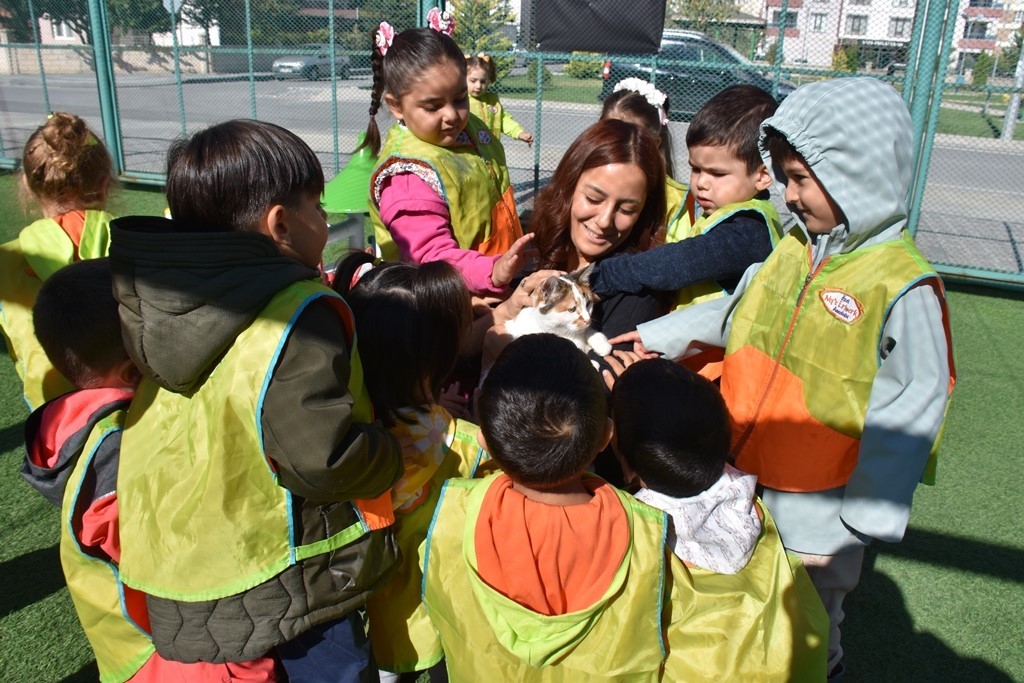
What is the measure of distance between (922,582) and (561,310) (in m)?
2.00

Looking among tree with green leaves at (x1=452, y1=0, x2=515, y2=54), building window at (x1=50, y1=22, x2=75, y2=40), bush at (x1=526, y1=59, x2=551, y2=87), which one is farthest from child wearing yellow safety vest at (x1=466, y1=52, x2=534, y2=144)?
building window at (x1=50, y1=22, x2=75, y2=40)

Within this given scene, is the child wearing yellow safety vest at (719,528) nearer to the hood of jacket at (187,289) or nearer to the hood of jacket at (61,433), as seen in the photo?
the hood of jacket at (187,289)

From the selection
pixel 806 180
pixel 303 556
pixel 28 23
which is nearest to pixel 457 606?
pixel 303 556

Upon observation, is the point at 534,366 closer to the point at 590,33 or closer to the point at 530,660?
the point at 530,660

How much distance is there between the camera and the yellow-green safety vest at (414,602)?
6.59 feet

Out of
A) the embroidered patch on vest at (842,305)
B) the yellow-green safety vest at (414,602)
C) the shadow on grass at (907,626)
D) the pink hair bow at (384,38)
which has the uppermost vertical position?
the pink hair bow at (384,38)

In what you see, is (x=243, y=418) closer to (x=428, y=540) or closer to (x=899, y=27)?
A: (x=428, y=540)

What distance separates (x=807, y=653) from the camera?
5.89 feet

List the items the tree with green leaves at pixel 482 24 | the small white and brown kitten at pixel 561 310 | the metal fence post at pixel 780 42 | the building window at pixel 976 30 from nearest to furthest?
1. the small white and brown kitten at pixel 561 310
2. the metal fence post at pixel 780 42
3. the building window at pixel 976 30
4. the tree with green leaves at pixel 482 24

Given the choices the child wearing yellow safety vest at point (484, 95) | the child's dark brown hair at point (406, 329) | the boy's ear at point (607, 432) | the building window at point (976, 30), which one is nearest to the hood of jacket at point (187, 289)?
the child's dark brown hair at point (406, 329)

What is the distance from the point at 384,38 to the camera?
106 inches

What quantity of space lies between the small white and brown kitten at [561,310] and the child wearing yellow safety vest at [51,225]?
1.71m

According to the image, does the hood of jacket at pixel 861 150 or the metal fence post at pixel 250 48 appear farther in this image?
the metal fence post at pixel 250 48

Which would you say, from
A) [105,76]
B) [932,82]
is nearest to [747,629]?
[932,82]
